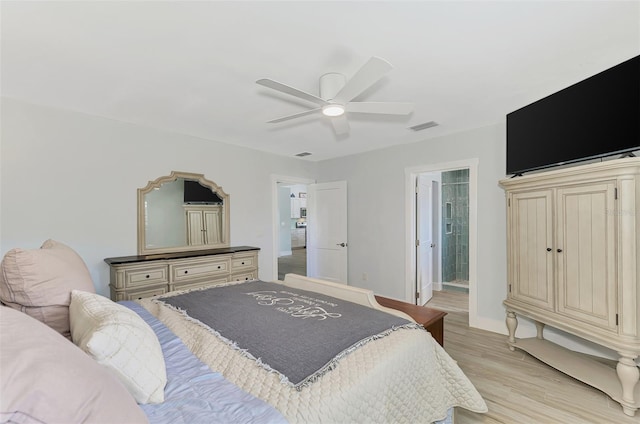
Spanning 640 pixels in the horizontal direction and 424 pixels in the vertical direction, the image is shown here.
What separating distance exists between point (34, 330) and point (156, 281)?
2.55 metres

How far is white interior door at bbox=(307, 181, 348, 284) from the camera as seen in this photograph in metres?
4.76

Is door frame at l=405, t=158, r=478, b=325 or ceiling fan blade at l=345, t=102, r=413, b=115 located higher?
ceiling fan blade at l=345, t=102, r=413, b=115

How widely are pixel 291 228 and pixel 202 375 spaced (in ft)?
27.3

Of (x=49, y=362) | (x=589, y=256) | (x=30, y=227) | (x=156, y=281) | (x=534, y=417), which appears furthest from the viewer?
(x=156, y=281)

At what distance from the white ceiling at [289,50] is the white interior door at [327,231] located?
7.65 feet

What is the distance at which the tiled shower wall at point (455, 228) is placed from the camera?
17.8 ft

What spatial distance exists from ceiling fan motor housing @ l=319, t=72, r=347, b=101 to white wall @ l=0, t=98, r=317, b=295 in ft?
7.71

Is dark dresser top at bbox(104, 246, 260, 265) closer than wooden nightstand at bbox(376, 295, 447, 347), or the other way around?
wooden nightstand at bbox(376, 295, 447, 347)

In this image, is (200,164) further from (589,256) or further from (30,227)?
(589,256)

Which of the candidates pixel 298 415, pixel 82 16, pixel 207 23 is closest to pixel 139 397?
pixel 298 415

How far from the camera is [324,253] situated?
502cm

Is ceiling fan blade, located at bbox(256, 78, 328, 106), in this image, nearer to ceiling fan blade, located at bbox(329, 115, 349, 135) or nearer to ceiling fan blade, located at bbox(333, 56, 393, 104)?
ceiling fan blade, located at bbox(333, 56, 393, 104)

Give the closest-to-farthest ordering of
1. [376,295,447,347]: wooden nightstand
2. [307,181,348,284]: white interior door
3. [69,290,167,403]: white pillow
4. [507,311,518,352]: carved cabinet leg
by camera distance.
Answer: [69,290,167,403]: white pillow
[376,295,447,347]: wooden nightstand
[507,311,518,352]: carved cabinet leg
[307,181,348,284]: white interior door

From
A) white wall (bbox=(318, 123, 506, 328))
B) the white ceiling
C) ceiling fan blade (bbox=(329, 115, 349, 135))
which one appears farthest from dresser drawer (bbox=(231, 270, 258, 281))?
ceiling fan blade (bbox=(329, 115, 349, 135))
